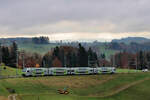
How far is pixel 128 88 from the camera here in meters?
89.0

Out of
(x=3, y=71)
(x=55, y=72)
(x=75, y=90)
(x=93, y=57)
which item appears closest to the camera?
(x=75, y=90)

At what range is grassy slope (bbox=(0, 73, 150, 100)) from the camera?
7612 centimetres

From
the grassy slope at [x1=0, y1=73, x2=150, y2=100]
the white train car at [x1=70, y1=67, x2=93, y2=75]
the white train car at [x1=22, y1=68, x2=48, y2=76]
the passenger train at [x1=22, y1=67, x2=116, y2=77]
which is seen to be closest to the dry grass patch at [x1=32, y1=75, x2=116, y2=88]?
the grassy slope at [x1=0, y1=73, x2=150, y2=100]

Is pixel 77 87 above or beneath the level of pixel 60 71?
beneath

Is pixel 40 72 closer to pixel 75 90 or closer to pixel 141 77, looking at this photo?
pixel 75 90

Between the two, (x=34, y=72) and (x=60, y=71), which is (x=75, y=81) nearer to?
(x=60, y=71)

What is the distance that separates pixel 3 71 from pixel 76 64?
63231 millimetres

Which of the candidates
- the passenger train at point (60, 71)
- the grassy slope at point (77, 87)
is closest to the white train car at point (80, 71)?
the passenger train at point (60, 71)

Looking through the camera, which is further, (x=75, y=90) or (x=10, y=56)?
(x=10, y=56)

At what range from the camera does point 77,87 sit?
91125mm

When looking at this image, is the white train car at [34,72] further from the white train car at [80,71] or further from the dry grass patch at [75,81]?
the white train car at [80,71]

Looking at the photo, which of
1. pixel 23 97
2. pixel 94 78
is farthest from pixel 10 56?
pixel 23 97

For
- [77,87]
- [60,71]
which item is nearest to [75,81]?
[77,87]

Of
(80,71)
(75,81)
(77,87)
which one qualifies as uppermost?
(80,71)
